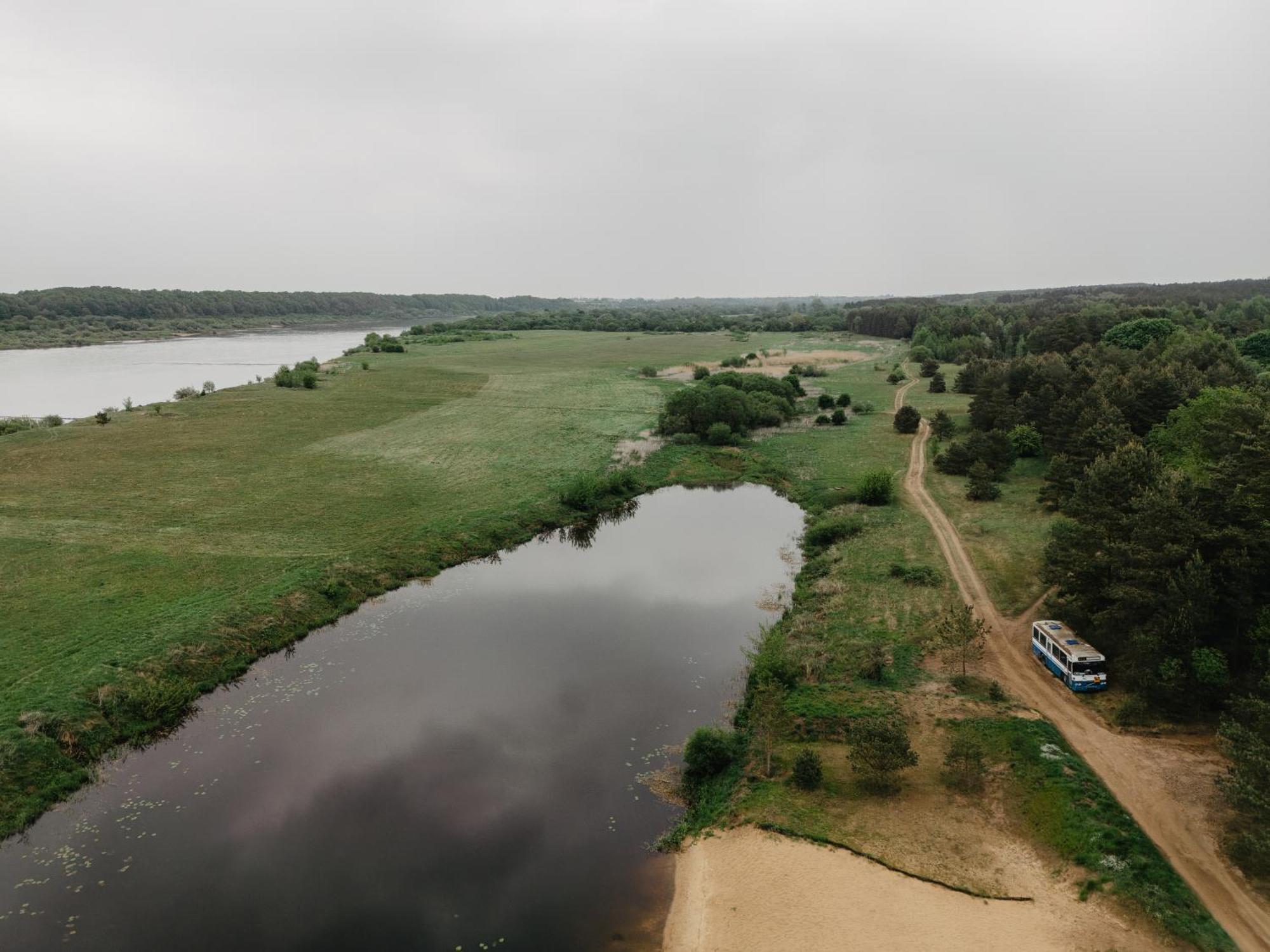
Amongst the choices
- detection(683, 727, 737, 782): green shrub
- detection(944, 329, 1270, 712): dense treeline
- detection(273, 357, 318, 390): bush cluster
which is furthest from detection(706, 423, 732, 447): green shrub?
detection(273, 357, 318, 390): bush cluster

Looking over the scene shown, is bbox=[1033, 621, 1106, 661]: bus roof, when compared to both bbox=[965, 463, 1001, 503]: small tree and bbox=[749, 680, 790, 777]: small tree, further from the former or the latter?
bbox=[965, 463, 1001, 503]: small tree

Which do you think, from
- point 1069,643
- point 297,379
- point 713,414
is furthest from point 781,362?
point 1069,643

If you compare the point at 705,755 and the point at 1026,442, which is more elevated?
the point at 1026,442

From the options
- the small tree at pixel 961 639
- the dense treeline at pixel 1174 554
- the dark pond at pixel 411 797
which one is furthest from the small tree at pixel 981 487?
the dark pond at pixel 411 797

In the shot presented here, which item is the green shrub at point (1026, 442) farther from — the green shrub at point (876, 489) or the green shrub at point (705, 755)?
the green shrub at point (705, 755)

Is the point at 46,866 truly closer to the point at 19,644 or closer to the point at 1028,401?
the point at 19,644

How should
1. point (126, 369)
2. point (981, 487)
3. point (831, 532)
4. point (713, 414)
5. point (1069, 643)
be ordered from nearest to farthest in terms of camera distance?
1. point (1069, 643)
2. point (831, 532)
3. point (981, 487)
4. point (713, 414)
5. point (126, 369)

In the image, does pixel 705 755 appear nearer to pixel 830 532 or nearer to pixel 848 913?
pixel 848 913
